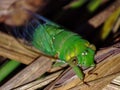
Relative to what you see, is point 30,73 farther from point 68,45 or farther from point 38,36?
point 38,36

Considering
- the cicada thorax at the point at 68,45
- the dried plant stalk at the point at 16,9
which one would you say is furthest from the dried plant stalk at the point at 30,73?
the dried plant stalk at the point at 16,9

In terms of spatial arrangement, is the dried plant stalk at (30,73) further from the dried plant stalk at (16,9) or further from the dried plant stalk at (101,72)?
the dried plant stalk at (16,9)

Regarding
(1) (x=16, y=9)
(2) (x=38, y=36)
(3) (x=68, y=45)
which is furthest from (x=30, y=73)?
(1) (x=16, y=9)

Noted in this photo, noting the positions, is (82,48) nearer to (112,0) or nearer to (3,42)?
(3,42)

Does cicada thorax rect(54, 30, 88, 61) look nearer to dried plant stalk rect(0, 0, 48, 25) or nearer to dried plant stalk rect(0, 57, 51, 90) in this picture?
dried plant stalk rect(0, 57, 51, 90)

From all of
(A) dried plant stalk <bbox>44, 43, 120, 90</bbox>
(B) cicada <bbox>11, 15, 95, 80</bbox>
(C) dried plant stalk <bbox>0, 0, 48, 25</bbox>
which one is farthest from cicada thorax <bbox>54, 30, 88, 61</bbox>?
(C) dried plant stalk <bbox>0, 0, 48, 25</bbox>

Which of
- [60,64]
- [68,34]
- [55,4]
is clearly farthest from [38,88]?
[55,4]

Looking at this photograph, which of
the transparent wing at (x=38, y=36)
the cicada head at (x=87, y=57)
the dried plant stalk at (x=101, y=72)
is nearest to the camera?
the dried plant stalk at (x=101, y=72)
